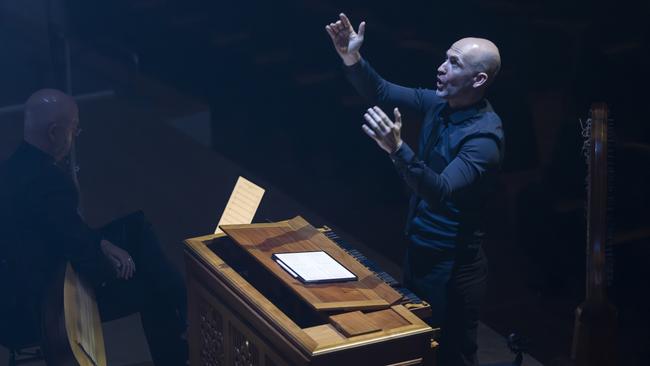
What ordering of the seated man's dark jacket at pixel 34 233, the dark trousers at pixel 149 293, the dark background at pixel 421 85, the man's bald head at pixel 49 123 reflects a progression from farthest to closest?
the dark background at pixel 421 85 → the dark trousers at pixel 149 293 → the man's bald head at pixel 49 123 → the seated man's dark jacket at pixel 34 233

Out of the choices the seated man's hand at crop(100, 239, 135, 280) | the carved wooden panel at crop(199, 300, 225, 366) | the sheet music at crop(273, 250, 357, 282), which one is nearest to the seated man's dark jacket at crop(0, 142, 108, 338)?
the seated man's hand at crop(100, 239, 135, 280)

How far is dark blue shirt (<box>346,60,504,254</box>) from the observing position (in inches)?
143

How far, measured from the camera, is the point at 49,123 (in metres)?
4.41

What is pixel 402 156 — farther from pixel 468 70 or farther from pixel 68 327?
pixel 68 327

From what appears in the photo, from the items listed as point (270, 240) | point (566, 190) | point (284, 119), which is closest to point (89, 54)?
point (284, 119)

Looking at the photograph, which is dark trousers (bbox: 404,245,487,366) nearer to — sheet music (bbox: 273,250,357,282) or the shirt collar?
sheet music (bbox: 273,250,357,282)

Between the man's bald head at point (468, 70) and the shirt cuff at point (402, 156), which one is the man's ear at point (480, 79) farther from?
the shirt cuff at point (402, 156)

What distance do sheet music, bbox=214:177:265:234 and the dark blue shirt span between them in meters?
0.55

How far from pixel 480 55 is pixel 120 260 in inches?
63.8

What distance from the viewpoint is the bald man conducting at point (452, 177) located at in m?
3.78

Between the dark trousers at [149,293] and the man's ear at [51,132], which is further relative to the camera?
the dark trousers at [149,293]

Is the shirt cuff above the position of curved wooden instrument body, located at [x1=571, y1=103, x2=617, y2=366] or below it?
above

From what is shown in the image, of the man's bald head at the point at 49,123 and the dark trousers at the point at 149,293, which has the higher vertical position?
the man's bald head at the point at 49,123

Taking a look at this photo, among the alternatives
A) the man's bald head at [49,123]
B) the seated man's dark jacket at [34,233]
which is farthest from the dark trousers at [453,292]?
the man's bald head at [49,123]
